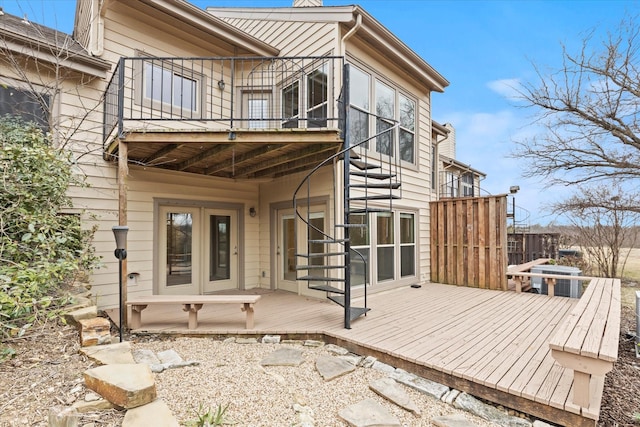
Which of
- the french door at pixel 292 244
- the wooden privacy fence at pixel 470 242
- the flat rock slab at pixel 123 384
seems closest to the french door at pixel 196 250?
the french door at pixel 292 244

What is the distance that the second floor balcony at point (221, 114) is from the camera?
153 inches

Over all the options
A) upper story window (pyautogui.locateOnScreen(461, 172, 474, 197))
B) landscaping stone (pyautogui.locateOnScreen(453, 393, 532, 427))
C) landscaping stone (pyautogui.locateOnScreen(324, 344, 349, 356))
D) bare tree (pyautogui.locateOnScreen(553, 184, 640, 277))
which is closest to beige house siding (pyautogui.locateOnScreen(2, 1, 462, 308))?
landscaping stone (pyautogui.locateOnScreen(324, 344, 349, 356))

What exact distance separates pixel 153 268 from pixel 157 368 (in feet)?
9.57

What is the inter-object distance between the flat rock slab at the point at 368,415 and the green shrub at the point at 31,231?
2.46 meters

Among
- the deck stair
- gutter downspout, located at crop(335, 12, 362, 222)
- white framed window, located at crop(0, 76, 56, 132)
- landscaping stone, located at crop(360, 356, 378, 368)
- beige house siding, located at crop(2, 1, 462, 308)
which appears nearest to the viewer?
landscaping stone, located at crop(360, 356, 378, 368)

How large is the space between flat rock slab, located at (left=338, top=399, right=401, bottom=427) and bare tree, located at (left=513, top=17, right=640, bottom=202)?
8299mm

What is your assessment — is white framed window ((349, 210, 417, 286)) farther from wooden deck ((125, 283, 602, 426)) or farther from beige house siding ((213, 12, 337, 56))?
beige house siding ((213, 12, 337, 56))

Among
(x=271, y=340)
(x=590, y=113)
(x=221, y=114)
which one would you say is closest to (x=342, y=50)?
(x=221, y=114)

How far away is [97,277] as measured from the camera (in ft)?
15.0

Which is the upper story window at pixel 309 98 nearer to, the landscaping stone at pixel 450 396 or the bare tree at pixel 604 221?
the landscaping stone at pixel 450 396

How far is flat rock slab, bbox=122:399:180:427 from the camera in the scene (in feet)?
5.67

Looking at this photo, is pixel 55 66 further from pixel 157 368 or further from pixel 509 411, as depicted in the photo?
pixel 509 411

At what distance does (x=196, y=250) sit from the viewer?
5.84 metres

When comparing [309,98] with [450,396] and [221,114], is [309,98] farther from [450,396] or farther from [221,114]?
[450,396]
